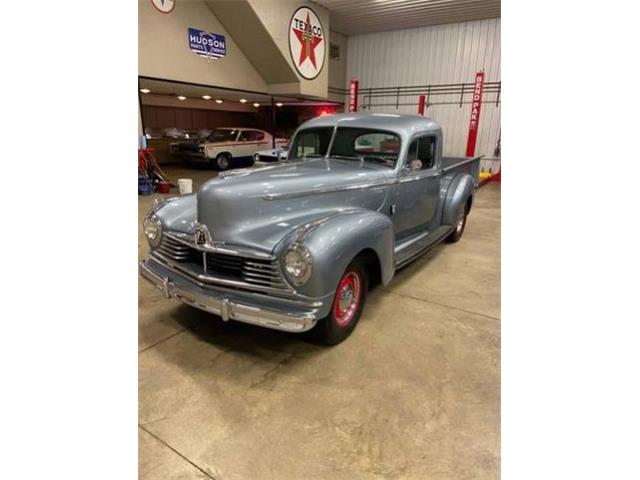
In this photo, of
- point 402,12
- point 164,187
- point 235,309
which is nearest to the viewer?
point 235,309

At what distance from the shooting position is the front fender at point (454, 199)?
4.13 metres

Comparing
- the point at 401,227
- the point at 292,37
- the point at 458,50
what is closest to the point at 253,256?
the point at 401,227

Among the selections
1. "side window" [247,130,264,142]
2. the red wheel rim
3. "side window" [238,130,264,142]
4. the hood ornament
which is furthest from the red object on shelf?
the red wheel rim

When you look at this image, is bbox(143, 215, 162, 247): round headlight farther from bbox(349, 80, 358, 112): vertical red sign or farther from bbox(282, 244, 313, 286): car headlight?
bbox(349, 80, 358, 112): vertical red sign

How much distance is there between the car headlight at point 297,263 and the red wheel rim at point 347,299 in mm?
399

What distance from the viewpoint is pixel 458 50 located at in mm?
11445

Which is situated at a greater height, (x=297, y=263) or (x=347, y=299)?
(x=297, y=263)

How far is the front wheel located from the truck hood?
0.47m

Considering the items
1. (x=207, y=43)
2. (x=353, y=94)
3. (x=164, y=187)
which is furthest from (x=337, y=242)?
(x=353, y=94)

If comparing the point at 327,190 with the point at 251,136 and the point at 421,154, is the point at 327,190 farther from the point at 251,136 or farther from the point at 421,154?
the point at 251,136

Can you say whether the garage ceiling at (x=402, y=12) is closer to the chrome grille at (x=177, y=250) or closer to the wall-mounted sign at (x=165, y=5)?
the wall-mounted sign at (x=165, y=5)

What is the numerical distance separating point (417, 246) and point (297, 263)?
176cm

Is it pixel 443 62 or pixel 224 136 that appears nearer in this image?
pixel 224 136

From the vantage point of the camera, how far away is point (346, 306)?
8.49 ft
